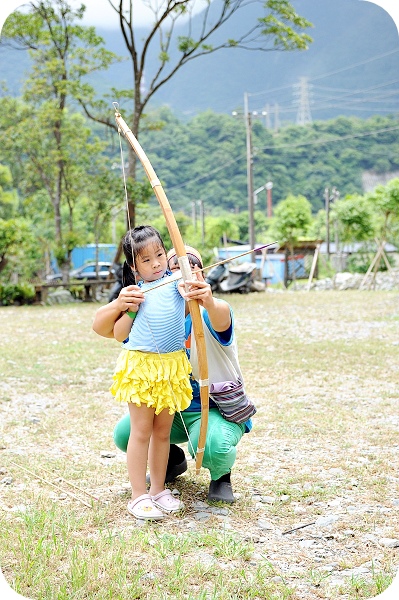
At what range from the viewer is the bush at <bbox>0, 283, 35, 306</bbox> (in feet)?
53.8

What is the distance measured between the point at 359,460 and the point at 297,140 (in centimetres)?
4621

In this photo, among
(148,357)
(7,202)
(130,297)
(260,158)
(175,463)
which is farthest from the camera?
(260,158)

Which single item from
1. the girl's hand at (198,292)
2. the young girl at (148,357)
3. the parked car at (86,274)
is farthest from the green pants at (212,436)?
the parked car at (86,274)

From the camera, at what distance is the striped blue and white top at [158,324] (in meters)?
3.12

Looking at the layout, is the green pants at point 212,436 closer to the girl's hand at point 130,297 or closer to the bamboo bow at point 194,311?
the bamboo bow at point 194,311

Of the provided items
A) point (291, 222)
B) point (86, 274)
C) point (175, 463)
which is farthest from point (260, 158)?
point (175, 463)

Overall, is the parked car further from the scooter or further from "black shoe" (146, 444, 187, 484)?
"black shoe" (146, 444, 187, 484)

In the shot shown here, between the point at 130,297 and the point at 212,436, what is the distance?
2.38 feet

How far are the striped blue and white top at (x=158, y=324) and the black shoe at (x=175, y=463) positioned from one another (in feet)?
2.27

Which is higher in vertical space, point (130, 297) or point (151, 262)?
point (151, 262)

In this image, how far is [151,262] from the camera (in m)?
3.10

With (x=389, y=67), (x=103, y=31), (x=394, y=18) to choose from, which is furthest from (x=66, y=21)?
(x=389, y=67)

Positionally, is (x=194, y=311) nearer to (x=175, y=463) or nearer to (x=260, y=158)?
(x=175, y=463)

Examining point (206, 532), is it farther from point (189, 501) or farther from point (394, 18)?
point (394, 18)
